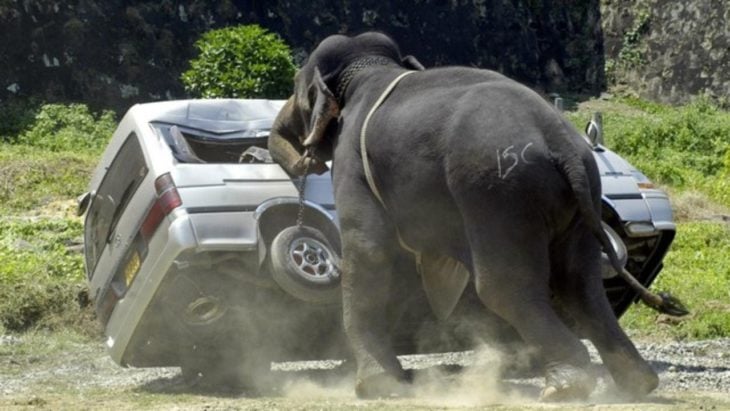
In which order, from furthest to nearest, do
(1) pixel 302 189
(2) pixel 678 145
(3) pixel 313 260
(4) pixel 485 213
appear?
(2) pixel 678 145 → (1) pixel 302 189 → (3) pixel 313 260 → (4) pixel 485 213

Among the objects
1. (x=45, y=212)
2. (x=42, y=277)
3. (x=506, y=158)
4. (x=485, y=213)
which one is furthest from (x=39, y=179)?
(x=506, y=158)

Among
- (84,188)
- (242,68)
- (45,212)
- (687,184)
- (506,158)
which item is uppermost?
(506,158)

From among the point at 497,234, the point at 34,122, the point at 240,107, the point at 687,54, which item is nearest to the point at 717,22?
the point at 687,54

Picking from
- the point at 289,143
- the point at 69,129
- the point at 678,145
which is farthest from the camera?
the point at 678,145

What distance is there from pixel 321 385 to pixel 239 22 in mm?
13580

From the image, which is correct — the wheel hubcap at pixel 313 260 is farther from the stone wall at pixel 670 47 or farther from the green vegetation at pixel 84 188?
the stone wall at pixel 670 47

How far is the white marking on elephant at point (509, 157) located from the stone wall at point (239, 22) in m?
13.7

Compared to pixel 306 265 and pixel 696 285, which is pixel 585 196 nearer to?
pixel 306 265

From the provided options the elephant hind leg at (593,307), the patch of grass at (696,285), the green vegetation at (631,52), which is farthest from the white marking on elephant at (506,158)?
the green vegetation at (631,52)

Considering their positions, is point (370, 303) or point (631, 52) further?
point (631, 52)

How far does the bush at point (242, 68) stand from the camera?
19.8m

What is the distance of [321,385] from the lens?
33.6 feet

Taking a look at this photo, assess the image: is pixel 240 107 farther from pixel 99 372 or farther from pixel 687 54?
pixel 687 54

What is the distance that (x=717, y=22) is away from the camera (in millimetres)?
25719
